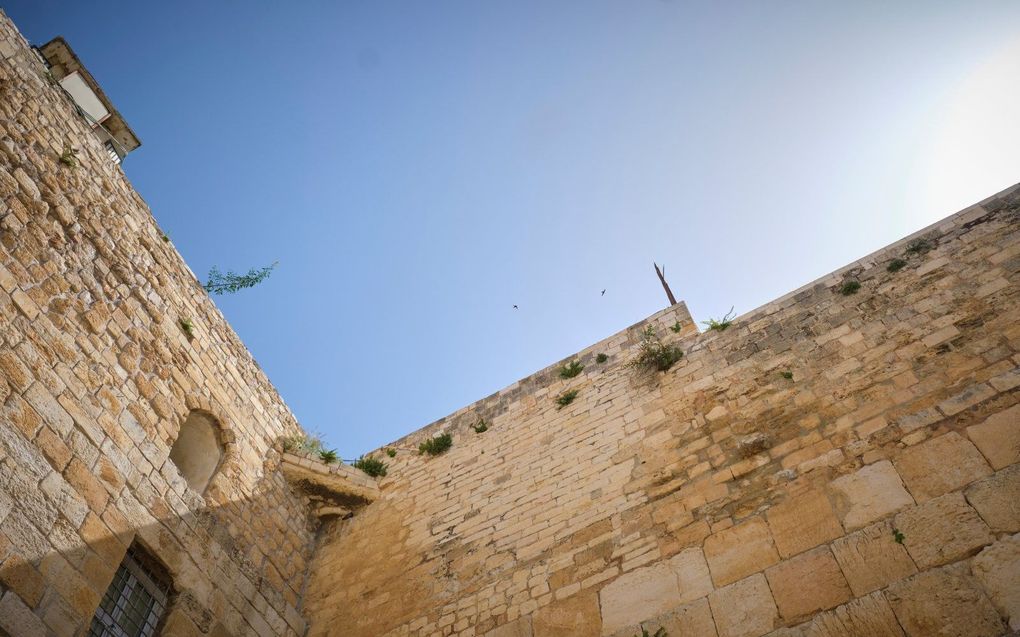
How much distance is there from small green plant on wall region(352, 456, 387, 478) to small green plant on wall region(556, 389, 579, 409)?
2.63 m

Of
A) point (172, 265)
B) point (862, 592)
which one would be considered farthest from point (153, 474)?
point (862, 592)

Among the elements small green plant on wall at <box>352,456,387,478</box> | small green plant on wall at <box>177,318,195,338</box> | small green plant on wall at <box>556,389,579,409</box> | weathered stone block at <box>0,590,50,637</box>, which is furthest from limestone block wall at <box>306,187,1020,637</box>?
weathered stone block at <box>0,590,50,637</box>

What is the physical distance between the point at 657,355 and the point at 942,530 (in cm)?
361

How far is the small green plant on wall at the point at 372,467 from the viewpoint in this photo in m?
8.98

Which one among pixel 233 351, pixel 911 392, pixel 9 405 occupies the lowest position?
pixel 9 405

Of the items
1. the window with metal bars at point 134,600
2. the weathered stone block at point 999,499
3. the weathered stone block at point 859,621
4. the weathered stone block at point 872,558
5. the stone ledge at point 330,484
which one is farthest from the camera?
the stone ledge at point 330,484

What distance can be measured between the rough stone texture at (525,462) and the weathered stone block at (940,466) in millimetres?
19

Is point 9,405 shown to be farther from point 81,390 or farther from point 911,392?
point 911,392

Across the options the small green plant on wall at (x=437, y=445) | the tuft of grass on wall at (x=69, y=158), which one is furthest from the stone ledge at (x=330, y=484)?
the tuft of grass on wall at (x=69, y=158)

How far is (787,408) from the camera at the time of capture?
638cm

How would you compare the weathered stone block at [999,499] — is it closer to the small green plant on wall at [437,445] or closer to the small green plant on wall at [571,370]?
the small green plant on wall at [571,370]

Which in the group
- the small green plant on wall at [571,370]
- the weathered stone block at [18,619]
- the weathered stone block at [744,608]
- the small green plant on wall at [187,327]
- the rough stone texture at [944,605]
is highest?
the small green plant on wall at [571,370]

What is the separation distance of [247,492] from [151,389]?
1.63 metres

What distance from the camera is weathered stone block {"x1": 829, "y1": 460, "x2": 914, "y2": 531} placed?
198 inches
